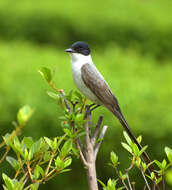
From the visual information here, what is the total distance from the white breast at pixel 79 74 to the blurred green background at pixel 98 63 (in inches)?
63.0

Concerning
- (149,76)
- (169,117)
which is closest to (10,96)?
(169,117)

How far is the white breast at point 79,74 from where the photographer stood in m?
2.41

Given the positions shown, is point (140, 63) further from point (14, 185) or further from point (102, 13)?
point (14, 185)

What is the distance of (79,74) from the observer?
2.54 m

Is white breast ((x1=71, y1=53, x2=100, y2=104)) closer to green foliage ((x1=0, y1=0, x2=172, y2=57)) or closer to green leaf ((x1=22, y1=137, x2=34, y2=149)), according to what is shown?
green leaf ((x1=22, y1=137, x2=34, y2=149))

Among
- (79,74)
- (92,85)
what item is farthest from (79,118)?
(79,74)

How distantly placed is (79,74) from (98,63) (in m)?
3.79

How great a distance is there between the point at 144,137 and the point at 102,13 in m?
6.63

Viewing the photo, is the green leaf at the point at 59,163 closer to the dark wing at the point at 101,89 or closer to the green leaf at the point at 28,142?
the green leaf at the point at 28,142

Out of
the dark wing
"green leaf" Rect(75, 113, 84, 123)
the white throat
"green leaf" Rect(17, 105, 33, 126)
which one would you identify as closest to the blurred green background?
the white throat

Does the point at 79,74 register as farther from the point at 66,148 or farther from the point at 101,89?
the point at 66,148

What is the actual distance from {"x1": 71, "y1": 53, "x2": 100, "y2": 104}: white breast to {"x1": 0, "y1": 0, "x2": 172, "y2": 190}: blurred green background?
5.25 feet

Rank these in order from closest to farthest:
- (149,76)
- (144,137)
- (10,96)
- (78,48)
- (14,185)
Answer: (14,185)
(78,48)
(144,137)
(10,96)
(149,76)

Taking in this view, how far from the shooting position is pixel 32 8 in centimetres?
1025
